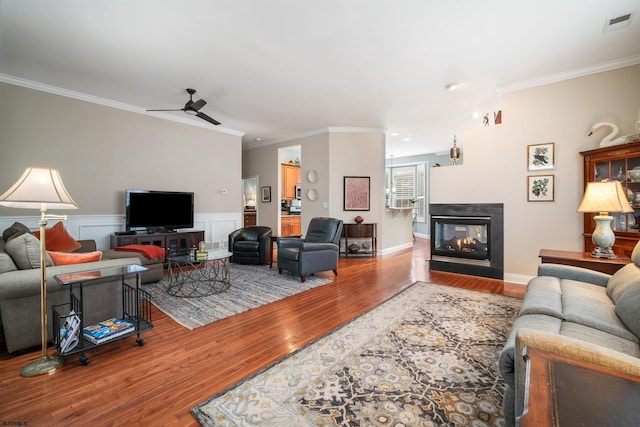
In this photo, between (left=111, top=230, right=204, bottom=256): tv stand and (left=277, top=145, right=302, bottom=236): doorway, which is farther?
(left=277, top=145, right=302, bottom=236): doorway

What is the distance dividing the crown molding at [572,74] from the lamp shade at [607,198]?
5.92ft

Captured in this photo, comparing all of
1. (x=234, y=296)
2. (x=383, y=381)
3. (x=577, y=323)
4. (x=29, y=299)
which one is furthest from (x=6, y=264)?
(x=577, y=323)

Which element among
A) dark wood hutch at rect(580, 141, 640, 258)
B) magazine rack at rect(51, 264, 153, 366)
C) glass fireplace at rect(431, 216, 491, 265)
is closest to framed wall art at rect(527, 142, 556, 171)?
dark wood hutch at rect(580, 141, 640, 258)

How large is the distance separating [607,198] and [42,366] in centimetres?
498

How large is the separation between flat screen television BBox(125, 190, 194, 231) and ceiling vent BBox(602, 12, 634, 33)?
6.15m

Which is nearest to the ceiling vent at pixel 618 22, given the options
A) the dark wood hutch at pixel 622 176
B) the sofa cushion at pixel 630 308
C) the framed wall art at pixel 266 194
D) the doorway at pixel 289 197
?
the dark wood hutch at pixel 622 176

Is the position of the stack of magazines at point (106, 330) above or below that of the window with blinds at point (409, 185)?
below

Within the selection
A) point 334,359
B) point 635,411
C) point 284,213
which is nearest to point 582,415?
point 635,411

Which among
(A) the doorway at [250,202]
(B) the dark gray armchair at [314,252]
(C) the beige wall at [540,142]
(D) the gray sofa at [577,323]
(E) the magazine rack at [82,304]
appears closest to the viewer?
(D) the gray sofa at [577,323]

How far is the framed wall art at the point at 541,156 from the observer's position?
12.6 feet

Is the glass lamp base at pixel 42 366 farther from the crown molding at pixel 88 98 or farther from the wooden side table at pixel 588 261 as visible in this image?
the wooden side table at pixel 588 261

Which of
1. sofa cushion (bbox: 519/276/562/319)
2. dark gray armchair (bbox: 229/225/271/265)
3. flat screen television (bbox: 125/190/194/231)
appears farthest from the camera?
dark gray armchair (bbox: 229/225/271/265)

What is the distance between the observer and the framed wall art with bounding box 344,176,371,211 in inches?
254

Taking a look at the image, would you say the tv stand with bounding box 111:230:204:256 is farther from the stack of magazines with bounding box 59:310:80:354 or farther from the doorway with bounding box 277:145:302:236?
the doorway with bounding box 277:145:302:236
